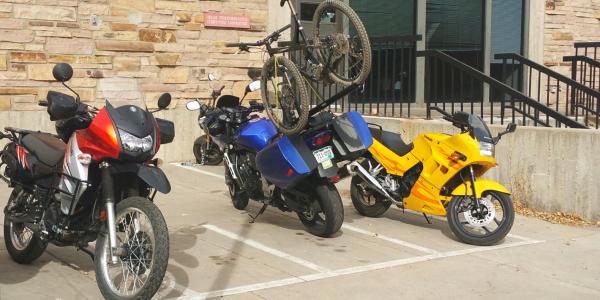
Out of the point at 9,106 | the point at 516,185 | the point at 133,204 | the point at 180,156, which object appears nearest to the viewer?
the point at 133,204

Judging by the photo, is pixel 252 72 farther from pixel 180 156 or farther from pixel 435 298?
pixel 435 298

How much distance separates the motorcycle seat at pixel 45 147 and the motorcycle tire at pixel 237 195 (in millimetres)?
2256

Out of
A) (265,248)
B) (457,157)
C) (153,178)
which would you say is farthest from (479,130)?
(153,178)

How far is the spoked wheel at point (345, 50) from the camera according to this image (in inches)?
225

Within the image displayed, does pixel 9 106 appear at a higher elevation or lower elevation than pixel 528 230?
higher

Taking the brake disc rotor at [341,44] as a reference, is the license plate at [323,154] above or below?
below

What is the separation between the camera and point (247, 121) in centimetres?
693

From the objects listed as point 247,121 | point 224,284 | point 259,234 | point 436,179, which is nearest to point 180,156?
point 247,121

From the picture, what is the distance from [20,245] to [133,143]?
1.58 metres

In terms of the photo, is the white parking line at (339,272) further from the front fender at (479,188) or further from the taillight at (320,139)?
the taillight at (320,139)

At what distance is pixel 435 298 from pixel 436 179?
1817mm

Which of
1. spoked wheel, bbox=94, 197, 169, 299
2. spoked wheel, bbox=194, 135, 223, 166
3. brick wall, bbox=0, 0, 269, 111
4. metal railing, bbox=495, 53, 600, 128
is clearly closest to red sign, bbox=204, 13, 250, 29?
brick wall, bbox=0, 0, 269, 111

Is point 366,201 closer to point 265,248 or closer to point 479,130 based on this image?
point 479,130

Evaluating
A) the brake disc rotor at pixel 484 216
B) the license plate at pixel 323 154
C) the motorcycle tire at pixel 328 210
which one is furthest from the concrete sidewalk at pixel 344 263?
the license plate at pixel 323 154
